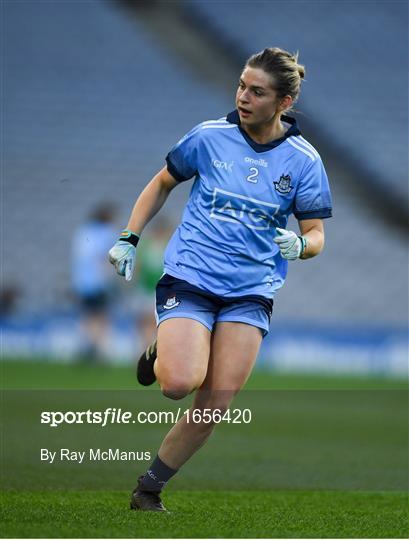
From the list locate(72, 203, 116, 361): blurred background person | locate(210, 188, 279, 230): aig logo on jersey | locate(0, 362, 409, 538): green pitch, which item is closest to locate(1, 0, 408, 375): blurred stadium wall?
locate(72, 203, 116, 361): blurred background person

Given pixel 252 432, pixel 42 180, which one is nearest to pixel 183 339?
pixel 252 432

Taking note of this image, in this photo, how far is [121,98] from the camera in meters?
20.7

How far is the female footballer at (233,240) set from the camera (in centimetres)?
535

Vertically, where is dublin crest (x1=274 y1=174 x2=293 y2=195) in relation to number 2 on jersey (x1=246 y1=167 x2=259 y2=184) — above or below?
below

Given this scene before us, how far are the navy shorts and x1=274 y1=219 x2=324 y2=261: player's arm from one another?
30cm

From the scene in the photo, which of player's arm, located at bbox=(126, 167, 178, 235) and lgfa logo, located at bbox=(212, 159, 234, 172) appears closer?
lgfa logo, located at bbox=(212, 159, 234, 172)

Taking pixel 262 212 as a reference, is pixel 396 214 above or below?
below

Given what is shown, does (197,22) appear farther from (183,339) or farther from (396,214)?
(183,339)

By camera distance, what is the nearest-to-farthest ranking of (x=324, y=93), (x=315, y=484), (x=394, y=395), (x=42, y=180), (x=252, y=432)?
(x=315, y=484)
(x=252, y=432)
(x=394, y=395)
(x=42, y=180)
(x=324, y=93)

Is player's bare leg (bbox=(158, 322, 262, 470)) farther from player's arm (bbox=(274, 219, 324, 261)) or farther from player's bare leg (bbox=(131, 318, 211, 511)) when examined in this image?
player's arm (bbox=(274, 219, 324, 261))

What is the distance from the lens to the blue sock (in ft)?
17.9

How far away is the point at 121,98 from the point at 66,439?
43.7 ft

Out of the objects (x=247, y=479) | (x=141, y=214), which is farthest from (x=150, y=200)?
(x=247, y=479)

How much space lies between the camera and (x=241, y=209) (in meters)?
5.44
